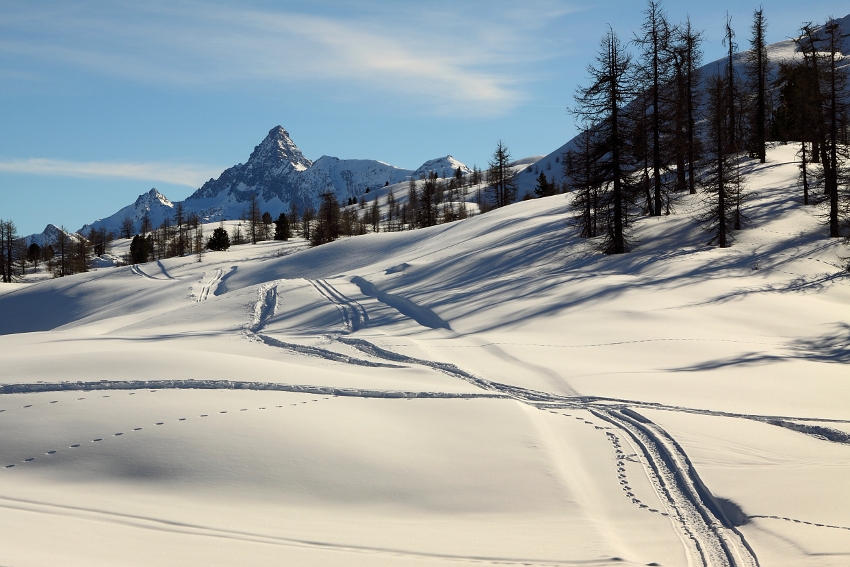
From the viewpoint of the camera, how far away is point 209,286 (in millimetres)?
41875

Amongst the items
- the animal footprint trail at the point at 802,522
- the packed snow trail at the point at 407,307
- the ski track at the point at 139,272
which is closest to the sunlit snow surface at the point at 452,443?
the animal footprint trail at the point at 802,522

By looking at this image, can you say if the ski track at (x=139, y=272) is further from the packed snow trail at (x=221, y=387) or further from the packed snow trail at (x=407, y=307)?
→ the packed snow trail at (x=221, y=387)

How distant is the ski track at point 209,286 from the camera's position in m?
37.7

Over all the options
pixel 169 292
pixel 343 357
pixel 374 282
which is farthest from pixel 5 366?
pixel 169 292

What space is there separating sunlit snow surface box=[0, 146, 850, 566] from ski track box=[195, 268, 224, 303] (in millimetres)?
15560

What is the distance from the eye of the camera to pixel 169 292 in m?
38.8

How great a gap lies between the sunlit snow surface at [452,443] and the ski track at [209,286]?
51.1ft

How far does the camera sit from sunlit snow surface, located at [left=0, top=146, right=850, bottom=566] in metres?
6.36

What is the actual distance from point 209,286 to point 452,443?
36.3m

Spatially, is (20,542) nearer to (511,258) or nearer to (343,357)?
(343,357)

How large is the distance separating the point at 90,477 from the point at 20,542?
2008 mm

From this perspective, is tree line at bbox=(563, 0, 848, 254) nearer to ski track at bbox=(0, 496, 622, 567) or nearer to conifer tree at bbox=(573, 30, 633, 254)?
conifer tree at bbox=(573, 30, 633, 254)

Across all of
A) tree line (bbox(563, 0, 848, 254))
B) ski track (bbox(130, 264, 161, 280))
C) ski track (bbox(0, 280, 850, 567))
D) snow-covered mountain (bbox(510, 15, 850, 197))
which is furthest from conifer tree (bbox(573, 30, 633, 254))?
snow-covered mountain (bbox(510, 15, 850, 197))

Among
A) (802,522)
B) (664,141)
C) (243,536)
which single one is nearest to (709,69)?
(664,141)
